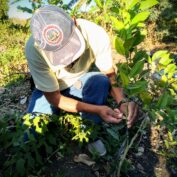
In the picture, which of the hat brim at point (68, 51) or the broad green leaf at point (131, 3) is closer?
the broad green leaf at point (131, 3)

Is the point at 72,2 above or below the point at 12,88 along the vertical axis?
above

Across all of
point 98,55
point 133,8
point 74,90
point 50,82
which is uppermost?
point 133,8

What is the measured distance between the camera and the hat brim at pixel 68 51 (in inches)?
73.0

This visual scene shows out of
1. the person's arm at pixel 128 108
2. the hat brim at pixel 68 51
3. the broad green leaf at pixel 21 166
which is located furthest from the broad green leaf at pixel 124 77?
the broad green leaf at pixel 21 166

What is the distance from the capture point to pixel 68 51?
6.10ft

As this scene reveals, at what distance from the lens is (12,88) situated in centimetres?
373

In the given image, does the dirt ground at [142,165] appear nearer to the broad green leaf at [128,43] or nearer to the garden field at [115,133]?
the garden field at [115,133]

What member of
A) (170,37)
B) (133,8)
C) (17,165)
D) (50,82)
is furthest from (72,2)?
(170,37)

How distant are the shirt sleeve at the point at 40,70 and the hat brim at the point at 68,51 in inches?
5.8

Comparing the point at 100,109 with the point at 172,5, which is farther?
the point at 172,5

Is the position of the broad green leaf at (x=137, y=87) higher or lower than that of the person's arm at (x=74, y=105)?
higher

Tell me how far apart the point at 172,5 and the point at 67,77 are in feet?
12.5

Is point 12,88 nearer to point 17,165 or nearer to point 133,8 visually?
point 17,165

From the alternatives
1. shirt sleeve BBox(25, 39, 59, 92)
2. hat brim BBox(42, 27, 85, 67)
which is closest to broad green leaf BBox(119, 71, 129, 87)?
hat brim BBox(42, 27, 85, 67)
